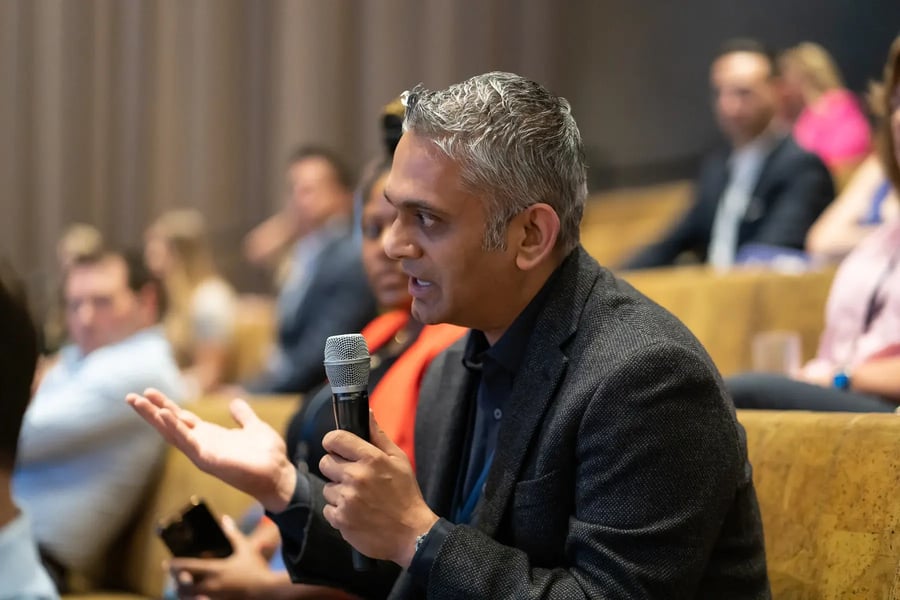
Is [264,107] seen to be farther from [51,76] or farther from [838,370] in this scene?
[838,370]

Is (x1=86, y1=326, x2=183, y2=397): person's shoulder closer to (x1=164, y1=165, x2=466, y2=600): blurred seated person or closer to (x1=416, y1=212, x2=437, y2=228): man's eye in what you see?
(x1=164, y1=165, x2=466, y2=600): blurred seated person

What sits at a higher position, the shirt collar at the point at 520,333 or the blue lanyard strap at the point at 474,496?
the shirt collar at the point at 520,333

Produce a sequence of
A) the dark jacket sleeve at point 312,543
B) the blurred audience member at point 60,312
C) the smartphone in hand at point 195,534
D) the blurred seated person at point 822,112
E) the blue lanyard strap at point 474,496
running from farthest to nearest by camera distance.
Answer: the blurred seated person at point 822,112 → the blurred audience member at point 60,312 → the smartphone in hand at point 195,534 → the dark jacket sleeve at point 312,543 → the blue lanyard strap at point 474,496

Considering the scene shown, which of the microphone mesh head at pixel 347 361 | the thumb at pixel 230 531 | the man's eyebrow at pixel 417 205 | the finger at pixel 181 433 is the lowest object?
the thumb at pixel 230 531

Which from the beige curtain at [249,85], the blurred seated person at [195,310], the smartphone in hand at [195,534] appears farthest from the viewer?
the beige curtain at [249,85]

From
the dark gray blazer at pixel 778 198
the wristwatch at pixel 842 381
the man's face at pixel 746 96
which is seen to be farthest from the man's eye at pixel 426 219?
the man's face at pixel 746 96

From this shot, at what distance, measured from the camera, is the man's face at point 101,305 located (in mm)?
3453

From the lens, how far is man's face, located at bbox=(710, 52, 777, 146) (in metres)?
4.41

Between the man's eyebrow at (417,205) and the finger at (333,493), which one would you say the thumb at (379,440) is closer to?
the finger at (333,493)

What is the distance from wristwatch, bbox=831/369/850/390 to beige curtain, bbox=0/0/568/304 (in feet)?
17.7

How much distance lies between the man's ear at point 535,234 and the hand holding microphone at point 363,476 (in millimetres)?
261

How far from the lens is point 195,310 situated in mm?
5641

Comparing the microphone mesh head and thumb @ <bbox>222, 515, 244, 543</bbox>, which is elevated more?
the microphone mesh head

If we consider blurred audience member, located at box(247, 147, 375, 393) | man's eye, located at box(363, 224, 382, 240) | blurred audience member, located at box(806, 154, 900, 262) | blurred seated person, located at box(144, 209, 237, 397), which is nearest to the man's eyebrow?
man's eye, located at box(363, 224, 382, 240)
